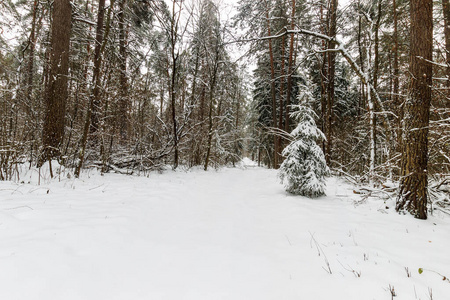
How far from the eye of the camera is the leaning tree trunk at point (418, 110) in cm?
335

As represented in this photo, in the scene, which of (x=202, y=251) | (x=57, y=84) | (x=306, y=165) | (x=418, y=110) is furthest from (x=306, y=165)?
(x=57, y=84)

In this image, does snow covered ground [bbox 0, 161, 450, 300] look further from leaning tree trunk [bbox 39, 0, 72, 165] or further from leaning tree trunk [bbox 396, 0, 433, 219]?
leaning tree trunk [bbox 39, 0, 72, 165]

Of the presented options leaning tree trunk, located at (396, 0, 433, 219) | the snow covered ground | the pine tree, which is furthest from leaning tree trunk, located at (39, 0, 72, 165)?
leaning tree trunk, located at (396, 0, 433, 219)

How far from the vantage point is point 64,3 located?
5.61 metres

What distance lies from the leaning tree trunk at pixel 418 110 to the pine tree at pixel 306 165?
1.80 metres

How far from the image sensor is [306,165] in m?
5.29

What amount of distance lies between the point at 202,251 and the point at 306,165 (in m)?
3.90

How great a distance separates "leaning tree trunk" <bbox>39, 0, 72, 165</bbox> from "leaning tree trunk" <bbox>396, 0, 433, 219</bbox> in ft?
25.0

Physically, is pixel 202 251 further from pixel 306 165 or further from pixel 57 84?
pixel 57 84

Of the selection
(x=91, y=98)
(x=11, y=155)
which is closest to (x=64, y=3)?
(x=91, y=98)

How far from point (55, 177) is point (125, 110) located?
9.70 feet

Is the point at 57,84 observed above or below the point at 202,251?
above

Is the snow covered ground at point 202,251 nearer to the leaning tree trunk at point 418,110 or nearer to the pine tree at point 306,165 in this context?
the leaning tree trunk at point 418,110

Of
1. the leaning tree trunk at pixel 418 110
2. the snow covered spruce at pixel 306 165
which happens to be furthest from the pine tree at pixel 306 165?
the leaning tree trunk at pixel 418 110
